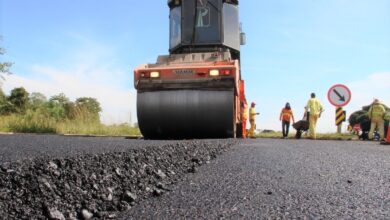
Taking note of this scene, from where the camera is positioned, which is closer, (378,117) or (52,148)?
(52,148)

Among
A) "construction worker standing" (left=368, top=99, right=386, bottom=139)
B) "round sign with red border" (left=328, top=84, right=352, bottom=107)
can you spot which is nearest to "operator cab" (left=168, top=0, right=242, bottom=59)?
"round sign with red border" (left=328, top=84, right=352, bottom=107)

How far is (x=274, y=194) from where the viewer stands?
234 centimetres

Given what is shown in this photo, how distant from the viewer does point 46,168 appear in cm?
226

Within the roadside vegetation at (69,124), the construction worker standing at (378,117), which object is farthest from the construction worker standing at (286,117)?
the roadside vegetation at (69,124)

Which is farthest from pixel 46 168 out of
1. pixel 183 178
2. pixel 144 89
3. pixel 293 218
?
pixel 144 89

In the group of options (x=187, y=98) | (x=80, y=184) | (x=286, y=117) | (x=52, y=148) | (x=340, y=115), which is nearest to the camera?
(x=80, y=184)

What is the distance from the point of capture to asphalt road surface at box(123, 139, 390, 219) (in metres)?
1.93

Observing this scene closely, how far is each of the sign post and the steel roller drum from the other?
671 centimetres

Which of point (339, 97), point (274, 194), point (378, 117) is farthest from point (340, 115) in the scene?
point (274, 194)

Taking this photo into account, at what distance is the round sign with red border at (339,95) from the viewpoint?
511 inches

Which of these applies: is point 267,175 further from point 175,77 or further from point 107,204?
point 175,77

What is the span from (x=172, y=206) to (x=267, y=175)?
1.11m

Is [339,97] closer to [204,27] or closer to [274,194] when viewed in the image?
[204,27]

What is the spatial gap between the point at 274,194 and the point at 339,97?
11494mm
